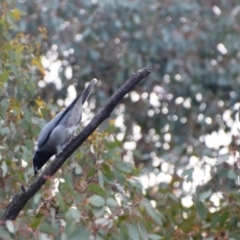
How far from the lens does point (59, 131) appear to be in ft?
17.2

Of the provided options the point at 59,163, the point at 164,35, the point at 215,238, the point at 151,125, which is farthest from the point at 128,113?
the point at 59,163

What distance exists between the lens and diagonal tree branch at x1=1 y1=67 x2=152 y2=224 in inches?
146

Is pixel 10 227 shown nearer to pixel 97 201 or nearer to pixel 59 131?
pixel 97 201

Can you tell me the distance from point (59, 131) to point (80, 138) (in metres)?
1.43

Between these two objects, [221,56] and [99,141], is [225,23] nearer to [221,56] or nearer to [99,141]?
[221,56]

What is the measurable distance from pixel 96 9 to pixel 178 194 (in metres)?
2.06

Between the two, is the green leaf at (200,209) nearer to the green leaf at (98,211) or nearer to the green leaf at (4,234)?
the green leaf at (98,211)

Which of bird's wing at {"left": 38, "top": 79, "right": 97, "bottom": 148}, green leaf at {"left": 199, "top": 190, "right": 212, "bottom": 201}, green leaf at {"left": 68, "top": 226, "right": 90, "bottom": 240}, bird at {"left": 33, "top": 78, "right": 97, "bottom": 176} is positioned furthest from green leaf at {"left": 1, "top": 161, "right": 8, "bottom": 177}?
green leaf at {"left": 199, "top": 190, "right": 212, "bottom": 201}

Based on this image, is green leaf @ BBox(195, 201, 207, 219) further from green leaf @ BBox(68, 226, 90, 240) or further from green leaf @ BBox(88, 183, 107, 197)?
green leaf @ BBox(68, 226, 90, 240)

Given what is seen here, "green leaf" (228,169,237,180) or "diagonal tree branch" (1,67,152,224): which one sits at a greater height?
"diagonal tree branch" (1,67,152,224)

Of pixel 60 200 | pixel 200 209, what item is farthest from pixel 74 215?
pixel 200 209

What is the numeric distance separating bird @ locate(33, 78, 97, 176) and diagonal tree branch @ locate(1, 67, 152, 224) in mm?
860

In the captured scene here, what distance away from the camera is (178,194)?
739 centimetres

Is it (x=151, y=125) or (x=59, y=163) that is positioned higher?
(x=59, y=163)
